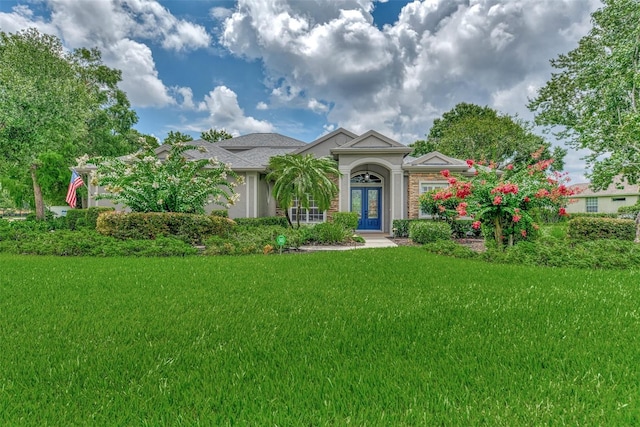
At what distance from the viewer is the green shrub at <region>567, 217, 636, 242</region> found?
31.9 feet

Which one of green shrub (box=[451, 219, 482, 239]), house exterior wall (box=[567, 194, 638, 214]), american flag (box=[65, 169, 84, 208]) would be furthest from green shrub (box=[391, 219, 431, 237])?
house exterior wall (box=[567, 194, 638, 214])

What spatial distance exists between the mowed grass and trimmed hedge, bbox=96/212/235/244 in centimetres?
417

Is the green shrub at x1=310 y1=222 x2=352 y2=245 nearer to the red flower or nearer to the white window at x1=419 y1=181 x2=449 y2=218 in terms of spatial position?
the white window at x1=419 y1=181 x2=449 y2=218

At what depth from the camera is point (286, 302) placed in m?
3.83

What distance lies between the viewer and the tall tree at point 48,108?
11.6m

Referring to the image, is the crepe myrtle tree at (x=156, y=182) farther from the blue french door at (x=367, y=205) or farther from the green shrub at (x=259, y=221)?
the blue french door at (x=367, y=205)

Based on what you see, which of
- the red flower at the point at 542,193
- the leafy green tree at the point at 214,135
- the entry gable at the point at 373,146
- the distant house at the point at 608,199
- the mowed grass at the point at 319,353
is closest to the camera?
the mowed grass at the point at 319,353

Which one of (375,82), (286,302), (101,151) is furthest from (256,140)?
(286,302)

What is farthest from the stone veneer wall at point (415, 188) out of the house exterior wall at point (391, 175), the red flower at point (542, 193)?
the red flower at point (542, 193)

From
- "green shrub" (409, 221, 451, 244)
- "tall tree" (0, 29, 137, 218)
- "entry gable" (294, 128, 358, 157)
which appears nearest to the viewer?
"green shrub" (409, 221, 451, 244)

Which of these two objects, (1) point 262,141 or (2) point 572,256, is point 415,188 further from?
(1) point 262,141

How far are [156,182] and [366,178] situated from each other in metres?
10.2

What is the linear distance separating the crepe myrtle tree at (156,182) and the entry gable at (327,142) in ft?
22.3

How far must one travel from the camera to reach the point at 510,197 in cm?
735
